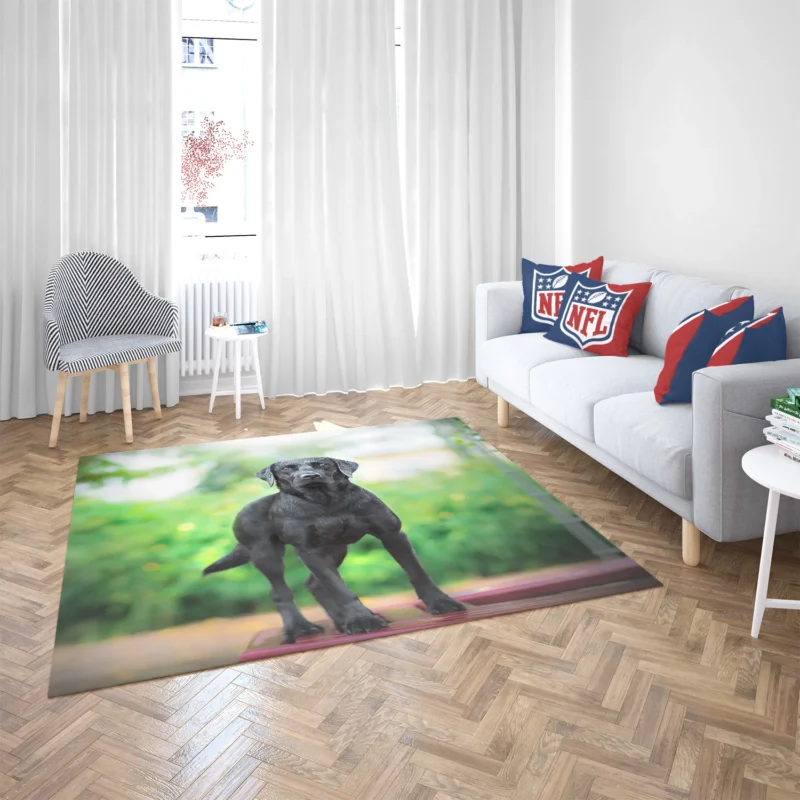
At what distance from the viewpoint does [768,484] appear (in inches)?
86.4

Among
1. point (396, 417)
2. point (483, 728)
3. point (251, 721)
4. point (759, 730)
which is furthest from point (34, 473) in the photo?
point (759, 730)

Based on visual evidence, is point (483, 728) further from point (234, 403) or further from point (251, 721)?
point (234, 403)

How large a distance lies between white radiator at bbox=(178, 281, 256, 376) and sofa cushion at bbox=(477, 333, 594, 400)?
1577 millimetres

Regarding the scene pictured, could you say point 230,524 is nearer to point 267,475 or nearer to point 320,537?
point 320,537

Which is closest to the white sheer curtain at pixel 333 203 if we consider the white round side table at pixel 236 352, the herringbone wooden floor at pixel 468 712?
the white round side table at pixel 236 352

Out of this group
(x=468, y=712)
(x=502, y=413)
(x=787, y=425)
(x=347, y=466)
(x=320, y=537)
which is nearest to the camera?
(x=468, y=712)

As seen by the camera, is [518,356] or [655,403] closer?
[655,403]

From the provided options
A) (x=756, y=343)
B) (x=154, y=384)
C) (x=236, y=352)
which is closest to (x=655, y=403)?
(x=756, y=343)

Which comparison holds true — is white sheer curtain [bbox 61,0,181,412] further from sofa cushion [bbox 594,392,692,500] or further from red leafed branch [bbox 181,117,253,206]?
Answer: sofa cushion [bbox 594,392,692,500]

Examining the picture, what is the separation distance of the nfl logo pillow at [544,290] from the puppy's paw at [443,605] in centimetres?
197

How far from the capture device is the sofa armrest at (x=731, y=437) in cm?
252

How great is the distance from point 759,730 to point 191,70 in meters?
4.63

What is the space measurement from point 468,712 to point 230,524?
4.66 feet

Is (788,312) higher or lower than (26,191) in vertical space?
lower
